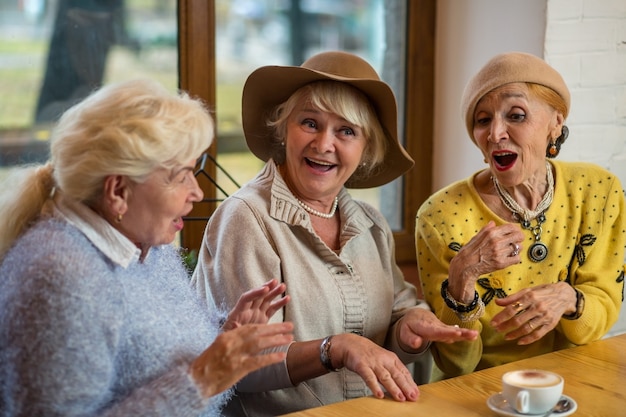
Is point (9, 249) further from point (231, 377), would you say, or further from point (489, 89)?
point (489, 89)

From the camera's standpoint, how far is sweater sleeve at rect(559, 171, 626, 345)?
A: 2.13 m

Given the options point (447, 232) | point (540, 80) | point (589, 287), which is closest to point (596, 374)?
point (589, 287)

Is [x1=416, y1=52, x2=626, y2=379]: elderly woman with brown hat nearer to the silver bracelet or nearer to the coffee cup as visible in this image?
the silver bracelet

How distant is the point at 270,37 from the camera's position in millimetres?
2814

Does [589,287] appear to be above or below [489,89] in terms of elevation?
below

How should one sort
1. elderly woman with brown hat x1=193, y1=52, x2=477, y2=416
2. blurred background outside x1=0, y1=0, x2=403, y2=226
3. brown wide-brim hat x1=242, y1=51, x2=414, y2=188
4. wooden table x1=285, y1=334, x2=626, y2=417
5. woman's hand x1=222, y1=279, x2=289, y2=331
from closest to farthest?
wooden table x1=285, y1=334, x2=626, y2=417 → woman's hand x1=222, y1=279, x2=289, y2=331 → elderly woman with brown hat x1=193, y1=52, x2=477, y2=416 → brown wide-brim hat x1=242, y1=51, x2=414, y2=188 → blurred background outside x1=0, y1=0, x2=403, y2=226

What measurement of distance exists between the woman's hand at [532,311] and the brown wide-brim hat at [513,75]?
51 cm

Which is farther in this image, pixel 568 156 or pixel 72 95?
pixel 568 156

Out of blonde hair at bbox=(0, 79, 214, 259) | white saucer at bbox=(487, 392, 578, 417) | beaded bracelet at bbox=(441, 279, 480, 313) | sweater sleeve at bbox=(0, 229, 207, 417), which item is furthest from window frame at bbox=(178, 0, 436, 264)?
sweater sleeve at bbox=(0, 229, 207, 417)

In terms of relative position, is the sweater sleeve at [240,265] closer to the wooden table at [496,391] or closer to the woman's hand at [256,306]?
the woman's hand at [256,306]

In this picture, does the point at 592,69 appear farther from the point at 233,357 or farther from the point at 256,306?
the point at 233,357

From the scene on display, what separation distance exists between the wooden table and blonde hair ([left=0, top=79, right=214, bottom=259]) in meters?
0.52

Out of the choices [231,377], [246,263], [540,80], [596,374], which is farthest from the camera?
[540,80]

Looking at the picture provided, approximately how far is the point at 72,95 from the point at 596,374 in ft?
5.38
